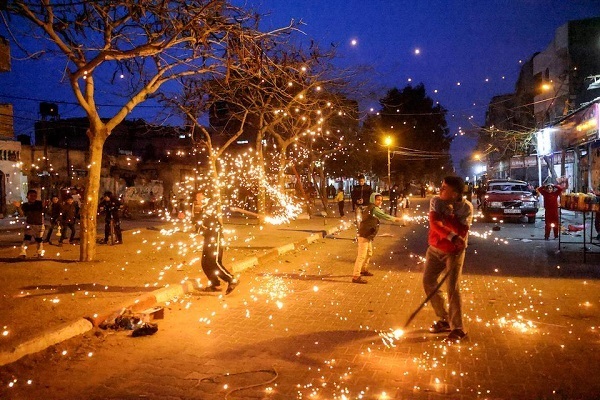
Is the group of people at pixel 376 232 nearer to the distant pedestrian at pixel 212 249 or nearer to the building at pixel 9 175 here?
the distant pedestrian at pixel 212 249

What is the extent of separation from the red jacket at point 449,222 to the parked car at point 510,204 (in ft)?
58.2

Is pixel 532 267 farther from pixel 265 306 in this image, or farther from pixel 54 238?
pixel 54 238

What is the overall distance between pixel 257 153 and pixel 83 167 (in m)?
16.4

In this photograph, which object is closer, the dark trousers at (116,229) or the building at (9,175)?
the dark trousers at (116,229)

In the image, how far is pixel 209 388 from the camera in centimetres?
467

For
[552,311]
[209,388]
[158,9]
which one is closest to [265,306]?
[209,388]

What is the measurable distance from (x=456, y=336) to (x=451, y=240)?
1149 mm

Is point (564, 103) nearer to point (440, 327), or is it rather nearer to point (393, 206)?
point (393, 206)

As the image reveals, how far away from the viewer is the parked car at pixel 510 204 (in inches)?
871

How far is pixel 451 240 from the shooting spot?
592 cm

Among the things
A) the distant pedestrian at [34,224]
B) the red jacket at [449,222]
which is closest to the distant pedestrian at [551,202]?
Result: the red jacket at [449,222]

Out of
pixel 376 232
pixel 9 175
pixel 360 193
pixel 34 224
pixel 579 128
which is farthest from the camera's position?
pixel 9 175

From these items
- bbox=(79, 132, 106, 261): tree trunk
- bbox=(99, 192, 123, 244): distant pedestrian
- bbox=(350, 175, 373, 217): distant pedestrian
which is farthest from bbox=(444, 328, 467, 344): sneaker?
bbox=(99, 192, 123, 244): distant pedestrian

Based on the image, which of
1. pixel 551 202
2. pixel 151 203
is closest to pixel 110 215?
pixel 551 202
